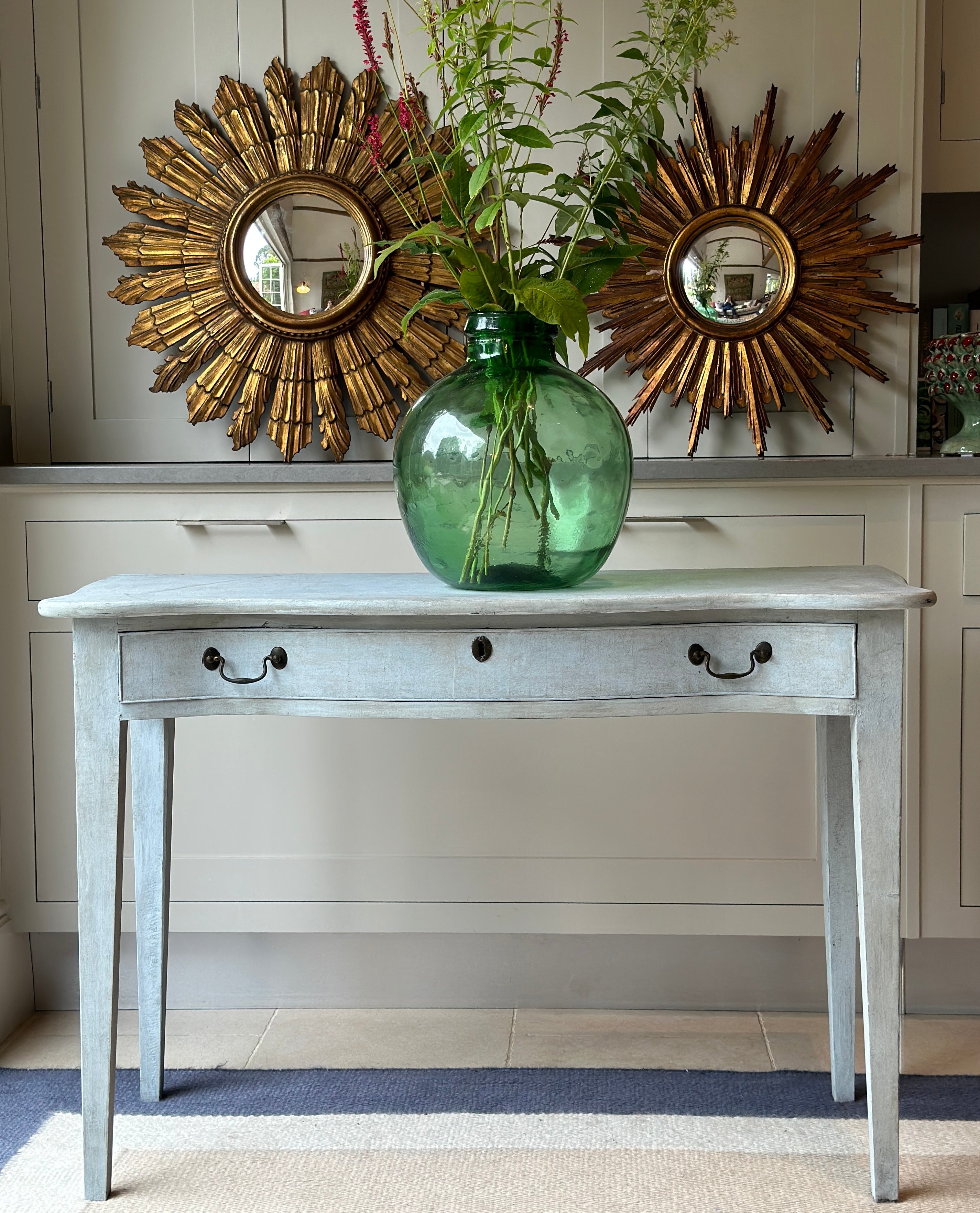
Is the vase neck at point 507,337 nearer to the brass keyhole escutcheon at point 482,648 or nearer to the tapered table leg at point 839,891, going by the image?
the brass keyhole escutcheon at point 482,648

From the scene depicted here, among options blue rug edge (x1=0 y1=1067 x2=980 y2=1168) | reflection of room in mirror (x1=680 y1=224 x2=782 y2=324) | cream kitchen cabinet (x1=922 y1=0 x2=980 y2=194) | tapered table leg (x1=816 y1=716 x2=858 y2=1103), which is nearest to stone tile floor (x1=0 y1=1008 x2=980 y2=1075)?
blue rug edge (x1=0 y1=1067 x2=980 y2=1168)

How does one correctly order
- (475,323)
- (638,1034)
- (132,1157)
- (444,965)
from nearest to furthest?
(475,323) → (132,1157) → (638,1034) → (444,965)

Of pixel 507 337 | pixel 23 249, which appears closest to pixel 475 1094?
pixel 507 337

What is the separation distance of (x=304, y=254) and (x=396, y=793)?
42.6 inches

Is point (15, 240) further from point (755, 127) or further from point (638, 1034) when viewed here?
point (638, 1034)

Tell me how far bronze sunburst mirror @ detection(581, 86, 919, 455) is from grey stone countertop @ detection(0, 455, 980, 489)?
219 mm

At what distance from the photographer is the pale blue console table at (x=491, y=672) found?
142 centimetres

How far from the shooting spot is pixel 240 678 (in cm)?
147

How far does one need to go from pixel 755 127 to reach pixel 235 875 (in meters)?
1.74

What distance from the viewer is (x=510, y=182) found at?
1462 millimetres

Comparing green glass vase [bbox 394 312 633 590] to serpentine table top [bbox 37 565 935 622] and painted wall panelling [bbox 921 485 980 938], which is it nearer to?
serpentine table top [bbox 37 565 935 622]

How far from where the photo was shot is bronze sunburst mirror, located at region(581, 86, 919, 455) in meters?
2.20

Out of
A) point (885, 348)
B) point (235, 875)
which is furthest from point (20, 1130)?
point (885, 348)

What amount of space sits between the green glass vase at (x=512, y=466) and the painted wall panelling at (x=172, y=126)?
0.86 m
